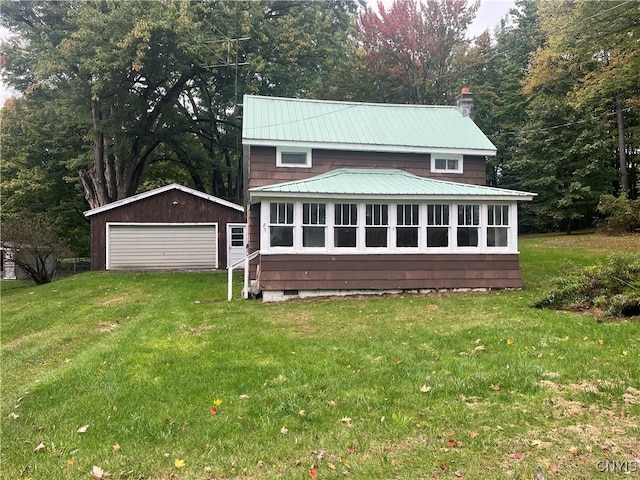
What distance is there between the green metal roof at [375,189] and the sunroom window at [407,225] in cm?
49

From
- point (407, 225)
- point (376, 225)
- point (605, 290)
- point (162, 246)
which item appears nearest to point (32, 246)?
point (162, 246)

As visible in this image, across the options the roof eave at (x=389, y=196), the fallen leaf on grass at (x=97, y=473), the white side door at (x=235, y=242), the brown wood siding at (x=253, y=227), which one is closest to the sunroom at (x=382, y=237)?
the roof eave at (x=389, y=196)

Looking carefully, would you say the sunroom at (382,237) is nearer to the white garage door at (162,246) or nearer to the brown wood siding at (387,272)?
the brown wood siding at (387,272)

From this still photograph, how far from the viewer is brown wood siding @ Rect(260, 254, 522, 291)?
35.3 ft

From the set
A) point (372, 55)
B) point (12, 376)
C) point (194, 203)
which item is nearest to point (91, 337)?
point (12, 376)

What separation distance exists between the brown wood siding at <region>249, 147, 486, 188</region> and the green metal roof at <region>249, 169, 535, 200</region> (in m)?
1.02

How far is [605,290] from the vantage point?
7.69 metres

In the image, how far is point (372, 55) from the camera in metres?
29.5

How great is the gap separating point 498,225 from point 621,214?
12786mm

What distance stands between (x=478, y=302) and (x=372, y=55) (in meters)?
24.5

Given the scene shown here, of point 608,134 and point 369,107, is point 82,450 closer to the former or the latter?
point 369,107

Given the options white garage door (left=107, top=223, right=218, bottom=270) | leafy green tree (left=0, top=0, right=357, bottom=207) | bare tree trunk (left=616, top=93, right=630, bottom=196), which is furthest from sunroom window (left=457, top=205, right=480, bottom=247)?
bare tree trunk (left=616, top=93, right=630, bottom=196)

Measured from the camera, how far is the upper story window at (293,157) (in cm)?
1335

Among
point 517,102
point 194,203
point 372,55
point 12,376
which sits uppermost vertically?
point 372,55
